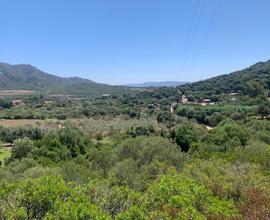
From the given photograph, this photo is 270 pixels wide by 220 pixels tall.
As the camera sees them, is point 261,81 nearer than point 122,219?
No

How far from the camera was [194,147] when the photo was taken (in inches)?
1996

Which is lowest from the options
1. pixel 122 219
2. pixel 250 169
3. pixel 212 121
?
pixel 212 121

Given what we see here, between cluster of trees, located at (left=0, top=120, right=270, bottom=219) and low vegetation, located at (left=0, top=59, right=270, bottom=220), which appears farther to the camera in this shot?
low vegetation, located at (left=0, top=59, right=270, bottom=220)

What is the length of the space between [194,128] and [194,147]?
37.5 feet

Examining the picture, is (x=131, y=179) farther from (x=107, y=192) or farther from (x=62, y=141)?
(x=62, y=141)

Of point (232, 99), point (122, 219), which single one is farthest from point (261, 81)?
point (122, 219)

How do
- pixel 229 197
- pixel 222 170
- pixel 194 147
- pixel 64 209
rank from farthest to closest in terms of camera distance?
pixel 194 147
pixel 222 170
pixel 229 197
pixel 64 209

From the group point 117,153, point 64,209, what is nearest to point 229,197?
point 64,209

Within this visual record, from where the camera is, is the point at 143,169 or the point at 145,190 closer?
the point at 145,190

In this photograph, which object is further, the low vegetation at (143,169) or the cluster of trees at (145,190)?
the low vegetation at (143,169)

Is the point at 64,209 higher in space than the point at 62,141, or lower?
higher

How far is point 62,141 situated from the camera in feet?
182

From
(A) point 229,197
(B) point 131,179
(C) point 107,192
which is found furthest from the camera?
(B) point 131,179

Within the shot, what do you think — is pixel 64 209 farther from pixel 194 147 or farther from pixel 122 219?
pixel 194 147
